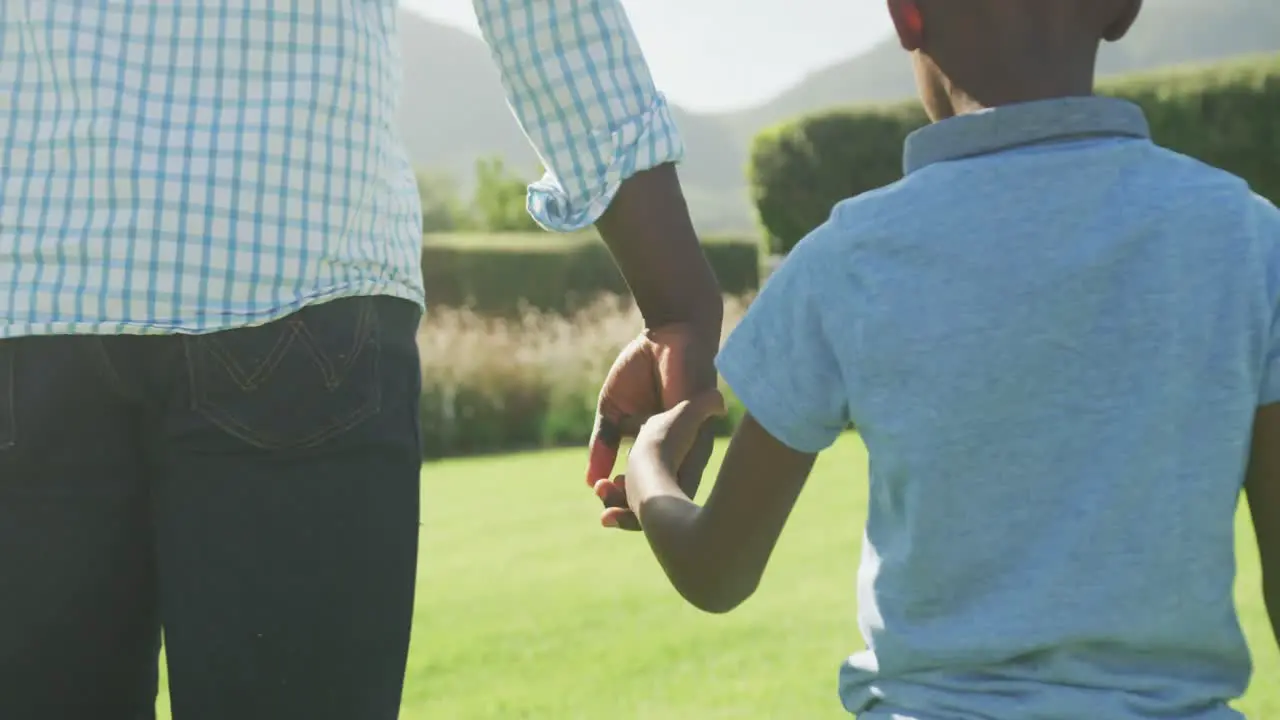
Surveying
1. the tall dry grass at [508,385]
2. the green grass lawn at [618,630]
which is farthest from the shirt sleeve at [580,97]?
the tall dry grass at [508,385]

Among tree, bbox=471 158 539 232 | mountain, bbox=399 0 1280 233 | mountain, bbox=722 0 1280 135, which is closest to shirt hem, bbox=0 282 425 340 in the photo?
→ tree, bbox=471 158 539 232

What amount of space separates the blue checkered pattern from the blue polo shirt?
1.57 ft

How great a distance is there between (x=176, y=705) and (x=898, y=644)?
0.67 meters

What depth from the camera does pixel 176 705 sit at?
4.59 ft

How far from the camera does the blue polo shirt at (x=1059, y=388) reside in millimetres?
1219

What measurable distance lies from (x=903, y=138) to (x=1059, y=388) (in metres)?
18.6

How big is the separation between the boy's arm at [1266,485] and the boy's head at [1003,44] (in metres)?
0.33

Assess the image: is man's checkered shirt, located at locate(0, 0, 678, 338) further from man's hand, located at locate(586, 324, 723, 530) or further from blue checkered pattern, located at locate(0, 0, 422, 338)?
man's hand, located at locate(586, 324, 723, 530)

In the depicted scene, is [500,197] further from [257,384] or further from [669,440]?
[257,384]

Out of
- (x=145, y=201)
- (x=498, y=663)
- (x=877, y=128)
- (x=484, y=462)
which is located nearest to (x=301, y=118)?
(x=145, y=201)

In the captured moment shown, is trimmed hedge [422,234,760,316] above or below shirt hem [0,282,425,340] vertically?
below

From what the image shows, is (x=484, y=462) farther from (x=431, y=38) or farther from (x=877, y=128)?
(x=431, y=38)

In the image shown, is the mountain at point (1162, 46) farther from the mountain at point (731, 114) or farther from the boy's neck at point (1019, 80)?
the boy's neck at point (1019, 80)

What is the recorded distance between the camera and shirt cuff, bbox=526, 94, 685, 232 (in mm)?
1785
